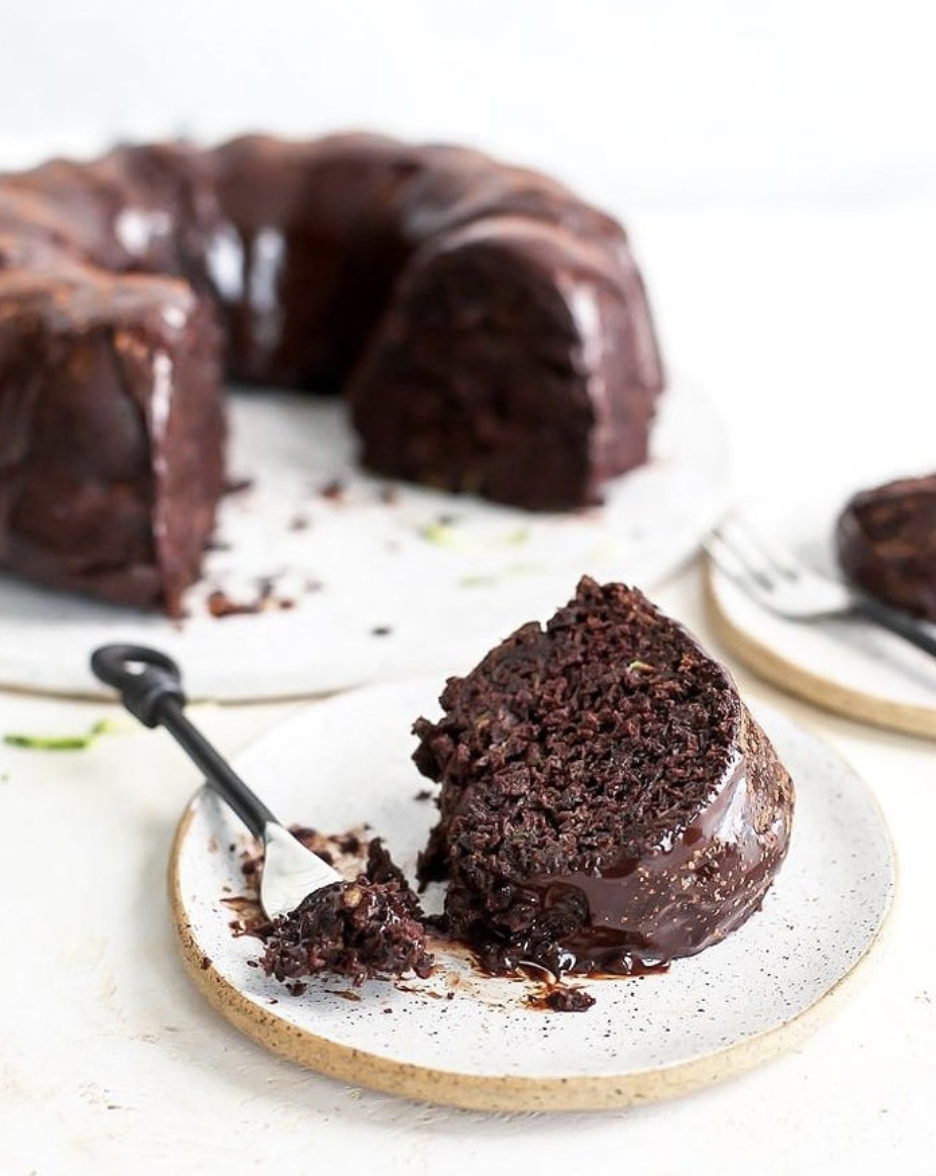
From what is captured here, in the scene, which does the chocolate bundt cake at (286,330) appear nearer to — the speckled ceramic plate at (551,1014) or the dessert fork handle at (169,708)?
the dessert fork handle at (169,708)

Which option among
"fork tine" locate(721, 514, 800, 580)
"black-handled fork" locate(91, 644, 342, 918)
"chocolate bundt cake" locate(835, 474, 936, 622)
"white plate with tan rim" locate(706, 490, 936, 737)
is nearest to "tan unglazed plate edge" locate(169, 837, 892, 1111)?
"black-handled fork" locate(91, 644, 342, 918)

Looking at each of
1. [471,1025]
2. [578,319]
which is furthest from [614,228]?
[471,1025]

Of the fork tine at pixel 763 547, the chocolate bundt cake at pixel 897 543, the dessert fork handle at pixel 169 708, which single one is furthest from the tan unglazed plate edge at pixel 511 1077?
the fork tine at pixel 763 547

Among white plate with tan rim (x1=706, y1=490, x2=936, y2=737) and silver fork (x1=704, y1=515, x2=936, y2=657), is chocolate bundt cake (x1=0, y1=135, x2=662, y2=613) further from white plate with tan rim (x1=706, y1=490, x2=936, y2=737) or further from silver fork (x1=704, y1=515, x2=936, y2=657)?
white plate with tan rim (x1=706, y1=490, x2=936, y2=737)

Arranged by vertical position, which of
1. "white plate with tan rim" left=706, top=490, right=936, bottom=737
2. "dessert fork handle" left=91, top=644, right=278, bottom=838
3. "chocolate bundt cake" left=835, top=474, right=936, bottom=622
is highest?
"chocolate bundt cake" left=835, top=474, right=936, bottom=622

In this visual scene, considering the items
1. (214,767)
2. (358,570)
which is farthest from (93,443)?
(214,767)

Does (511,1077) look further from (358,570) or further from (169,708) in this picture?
(358,570)
